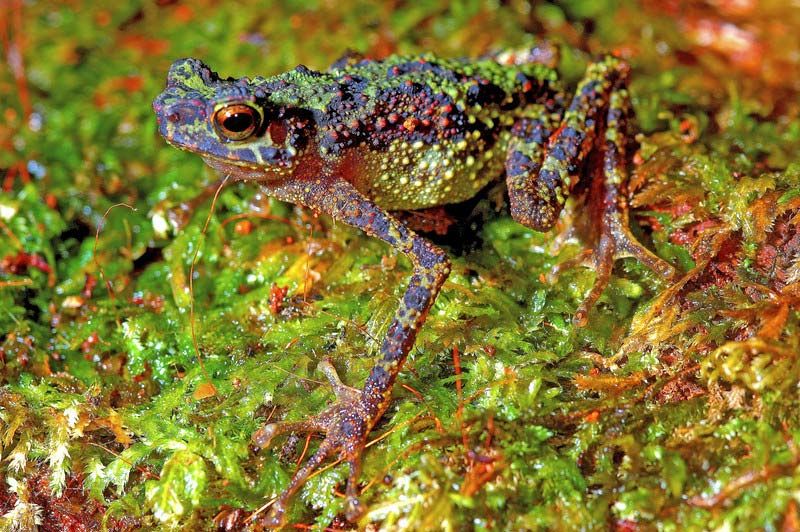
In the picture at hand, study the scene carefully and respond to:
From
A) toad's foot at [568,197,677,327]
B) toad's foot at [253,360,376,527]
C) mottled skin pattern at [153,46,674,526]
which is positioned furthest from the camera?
toad's foot at [568,197,677,327]

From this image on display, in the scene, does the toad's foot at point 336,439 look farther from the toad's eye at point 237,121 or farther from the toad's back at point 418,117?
the toad's eye at point 237,121

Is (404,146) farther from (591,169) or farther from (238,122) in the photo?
(591,169)

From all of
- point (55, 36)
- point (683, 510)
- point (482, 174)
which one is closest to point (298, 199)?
point (482, 174)

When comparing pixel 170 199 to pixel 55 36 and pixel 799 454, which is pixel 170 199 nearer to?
pixel 55 36

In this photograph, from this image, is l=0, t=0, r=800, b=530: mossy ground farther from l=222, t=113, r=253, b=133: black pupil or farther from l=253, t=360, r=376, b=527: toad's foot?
l=222, t=113, r=253, b=133: black pupil

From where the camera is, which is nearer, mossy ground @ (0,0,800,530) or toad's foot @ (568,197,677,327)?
mossy ground @ (0,0,800,530)

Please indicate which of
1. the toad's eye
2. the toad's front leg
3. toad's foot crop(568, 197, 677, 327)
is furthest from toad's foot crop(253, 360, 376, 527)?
the toad's eye

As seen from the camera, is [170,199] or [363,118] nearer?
[363,118]
